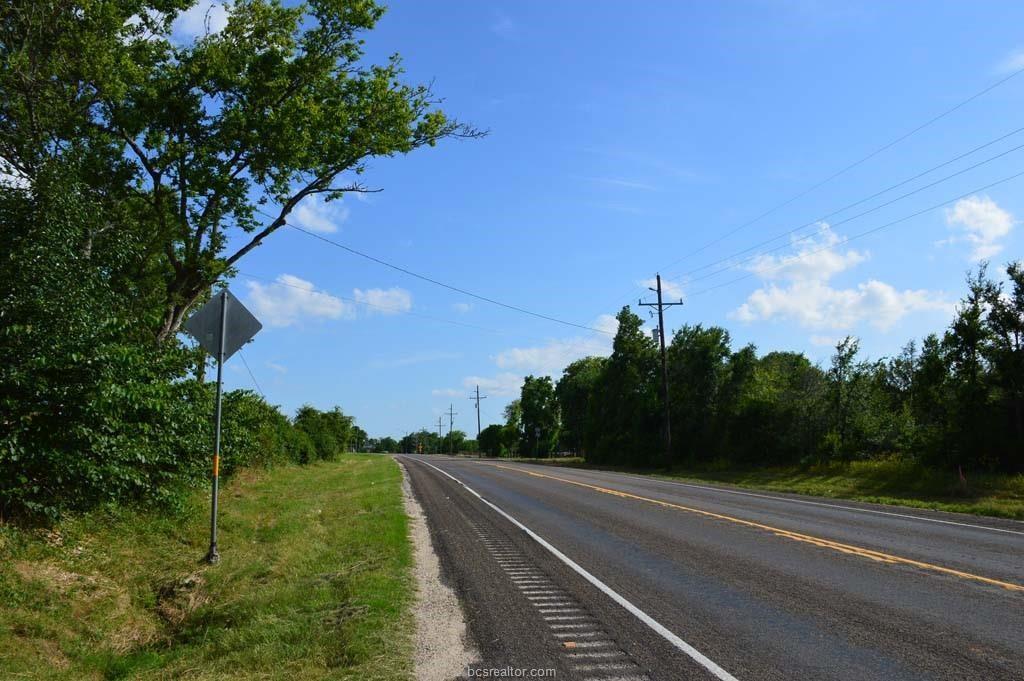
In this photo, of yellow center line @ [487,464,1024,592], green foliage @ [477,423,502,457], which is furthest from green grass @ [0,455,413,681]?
green foliage @ [477,423,502,457]

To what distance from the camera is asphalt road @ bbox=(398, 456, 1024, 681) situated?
539 centimetres

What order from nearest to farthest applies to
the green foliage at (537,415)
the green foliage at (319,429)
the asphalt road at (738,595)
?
the asphalt road at (738,595) → the green foliage at (319,429) → the green foliage at (537,415)

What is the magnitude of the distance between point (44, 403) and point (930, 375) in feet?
91.8

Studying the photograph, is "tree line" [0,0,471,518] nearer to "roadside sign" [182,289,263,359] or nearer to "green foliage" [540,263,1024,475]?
"roadside sign" [182,289,263,359]

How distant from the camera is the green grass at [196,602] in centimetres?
575

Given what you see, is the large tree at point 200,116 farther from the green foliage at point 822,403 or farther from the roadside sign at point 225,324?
the green foliage at point 822,403

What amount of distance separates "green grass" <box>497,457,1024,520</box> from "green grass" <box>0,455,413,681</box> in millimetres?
15147

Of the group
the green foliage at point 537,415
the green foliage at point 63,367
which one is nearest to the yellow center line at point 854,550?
the green foliage at point 63,367

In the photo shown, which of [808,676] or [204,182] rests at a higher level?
[204,182]

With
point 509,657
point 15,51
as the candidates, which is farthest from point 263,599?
point 15,51

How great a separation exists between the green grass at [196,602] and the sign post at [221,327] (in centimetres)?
113

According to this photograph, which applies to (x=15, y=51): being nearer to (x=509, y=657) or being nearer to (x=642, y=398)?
(x=509, y=657)

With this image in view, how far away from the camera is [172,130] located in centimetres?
1705

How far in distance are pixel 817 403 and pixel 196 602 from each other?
99.3 feet
